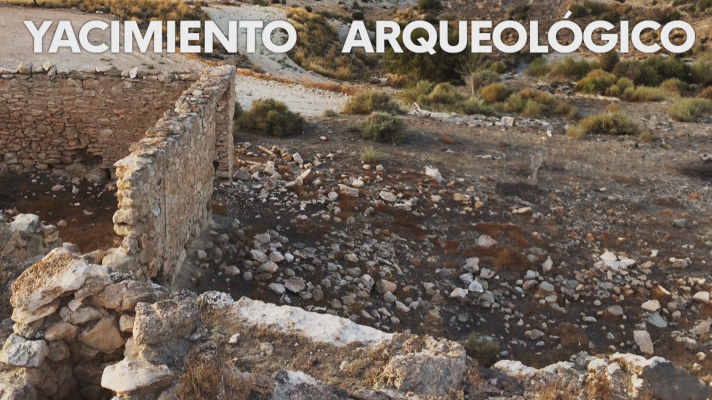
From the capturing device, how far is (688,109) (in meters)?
16.2

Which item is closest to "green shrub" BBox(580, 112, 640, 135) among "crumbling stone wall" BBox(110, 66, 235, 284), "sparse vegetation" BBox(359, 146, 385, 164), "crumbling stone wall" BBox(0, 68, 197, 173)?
"sparse vegetation" BBox(359, 146, 385, 164)

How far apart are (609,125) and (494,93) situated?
444 cm

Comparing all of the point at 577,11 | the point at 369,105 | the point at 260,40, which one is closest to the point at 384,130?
the point at 369,105

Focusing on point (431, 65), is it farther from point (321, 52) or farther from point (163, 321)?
point (163, 321)

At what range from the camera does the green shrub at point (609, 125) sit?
1509 centimetres

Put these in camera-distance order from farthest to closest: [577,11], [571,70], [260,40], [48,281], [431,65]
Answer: [577,11] < [260,40] < [571,70] < [431,65] < [48,281]

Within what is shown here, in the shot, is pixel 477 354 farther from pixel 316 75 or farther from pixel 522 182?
pixel 316 75

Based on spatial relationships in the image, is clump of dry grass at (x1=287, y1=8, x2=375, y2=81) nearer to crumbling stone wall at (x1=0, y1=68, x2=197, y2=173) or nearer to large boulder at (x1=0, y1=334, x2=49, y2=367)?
crumbling stone wall at (x1=0, y1=68, x2=197, y2=173)

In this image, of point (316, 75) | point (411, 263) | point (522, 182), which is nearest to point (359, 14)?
point (316, 75)

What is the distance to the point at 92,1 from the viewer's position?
88.4 ft

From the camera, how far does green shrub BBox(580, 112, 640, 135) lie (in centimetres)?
1509

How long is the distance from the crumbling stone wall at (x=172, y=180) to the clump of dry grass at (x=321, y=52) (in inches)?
648

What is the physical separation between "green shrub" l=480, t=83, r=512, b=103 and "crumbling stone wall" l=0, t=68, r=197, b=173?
11.7 m

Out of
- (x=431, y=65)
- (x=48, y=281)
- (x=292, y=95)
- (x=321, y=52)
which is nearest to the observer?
(x=48, y=281)
